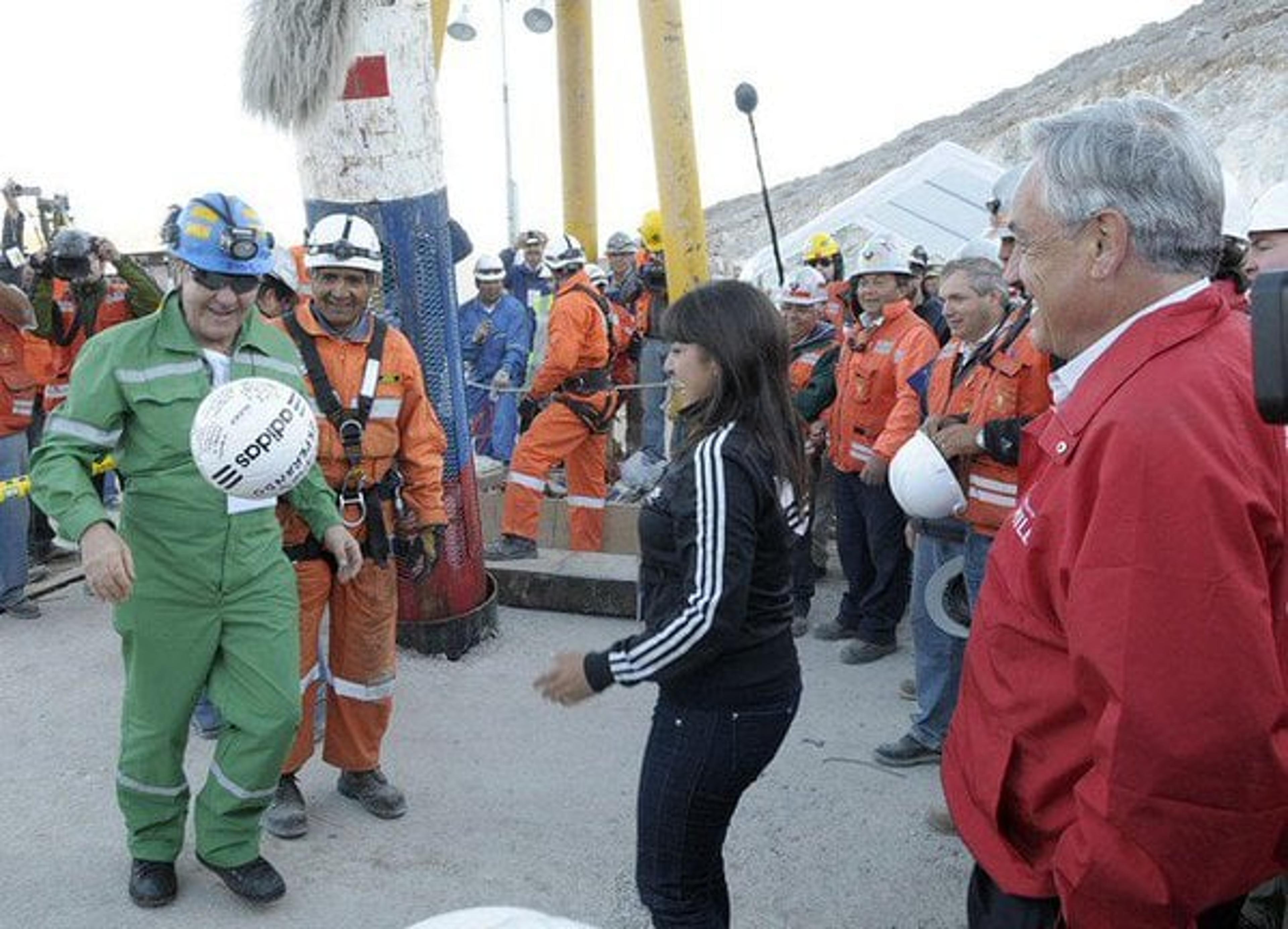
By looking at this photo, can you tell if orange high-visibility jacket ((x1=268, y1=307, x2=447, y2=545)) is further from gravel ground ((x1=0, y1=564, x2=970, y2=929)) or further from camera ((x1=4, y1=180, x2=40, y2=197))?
camera ((x1=4, y1=180, x2=40, y2=197))

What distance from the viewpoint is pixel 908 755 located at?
182 inches

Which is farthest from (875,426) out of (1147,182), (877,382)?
(1147,182)

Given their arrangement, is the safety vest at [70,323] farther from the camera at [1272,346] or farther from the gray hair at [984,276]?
the camera at [1272,346]

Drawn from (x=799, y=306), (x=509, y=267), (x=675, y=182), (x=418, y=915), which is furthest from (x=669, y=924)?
(x=509, y=267)

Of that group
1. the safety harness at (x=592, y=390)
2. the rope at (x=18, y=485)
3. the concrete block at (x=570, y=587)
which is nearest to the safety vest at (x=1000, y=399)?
the concrete block at (x=570, y=587)

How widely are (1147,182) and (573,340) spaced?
6.02m

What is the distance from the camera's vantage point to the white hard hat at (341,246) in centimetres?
412

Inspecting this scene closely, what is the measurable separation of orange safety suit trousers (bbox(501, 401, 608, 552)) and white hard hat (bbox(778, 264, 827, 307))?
172 centimetres

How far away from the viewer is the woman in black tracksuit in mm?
2590

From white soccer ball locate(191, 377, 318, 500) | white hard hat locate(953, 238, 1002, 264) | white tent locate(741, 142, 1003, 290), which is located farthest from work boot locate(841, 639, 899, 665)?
white tent locate(741, 142, 1003, 290)

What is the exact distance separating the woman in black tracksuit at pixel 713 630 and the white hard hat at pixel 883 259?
10.8ft

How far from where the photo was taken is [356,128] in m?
5.24

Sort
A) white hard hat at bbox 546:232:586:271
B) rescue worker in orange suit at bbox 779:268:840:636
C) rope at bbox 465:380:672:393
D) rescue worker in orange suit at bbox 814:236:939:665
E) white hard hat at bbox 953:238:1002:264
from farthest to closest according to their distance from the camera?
rope at bbox 465:380:672:393 → white hard hat at bbox 546:232:586:271 → rescue worker in orange suit at bbox 779:268:840:636 → rescue worker in orange suit at bbox 814:236:939:665 → white hard hat at bbox 953:238:1002:264

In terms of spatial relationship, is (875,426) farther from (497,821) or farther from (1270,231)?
(497,821)
